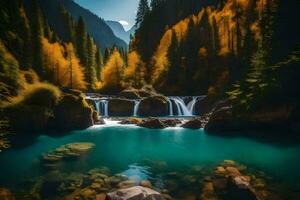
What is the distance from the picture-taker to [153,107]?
46.5m

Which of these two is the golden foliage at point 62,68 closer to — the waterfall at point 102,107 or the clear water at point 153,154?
the waterfall at point 102,107

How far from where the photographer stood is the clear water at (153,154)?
17.5 meters

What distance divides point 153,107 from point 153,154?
79.7 feet

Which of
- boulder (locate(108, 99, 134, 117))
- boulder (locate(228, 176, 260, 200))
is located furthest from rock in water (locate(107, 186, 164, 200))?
boulder (locate(108, 99, 134, 117))

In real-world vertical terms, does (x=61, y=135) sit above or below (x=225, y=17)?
below

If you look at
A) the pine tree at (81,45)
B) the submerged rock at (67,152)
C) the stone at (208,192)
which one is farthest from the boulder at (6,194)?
the pine tree at (81,45)

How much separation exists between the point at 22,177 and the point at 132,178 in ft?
21.8

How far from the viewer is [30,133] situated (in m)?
30.1

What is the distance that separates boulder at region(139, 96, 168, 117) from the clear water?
48.2 ft

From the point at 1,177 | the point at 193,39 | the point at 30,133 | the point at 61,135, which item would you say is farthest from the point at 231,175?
the point at 193,39

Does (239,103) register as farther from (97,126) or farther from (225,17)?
(225,17)

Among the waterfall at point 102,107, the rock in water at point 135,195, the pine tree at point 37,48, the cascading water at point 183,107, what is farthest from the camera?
the pine tree at point 37,48

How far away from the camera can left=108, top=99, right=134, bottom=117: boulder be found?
46.5 m

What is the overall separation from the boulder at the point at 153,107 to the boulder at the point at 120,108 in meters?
A: 1.93
